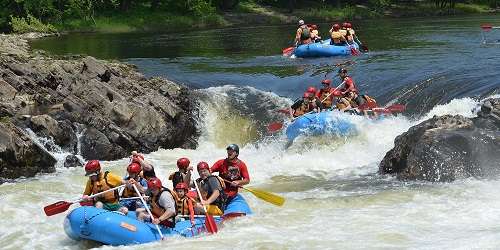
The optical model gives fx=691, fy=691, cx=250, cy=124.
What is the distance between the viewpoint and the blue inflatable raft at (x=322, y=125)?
53.6ft

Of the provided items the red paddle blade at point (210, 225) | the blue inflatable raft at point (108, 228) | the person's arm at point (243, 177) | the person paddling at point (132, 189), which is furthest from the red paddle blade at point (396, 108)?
the blue inflatable raft at point (108, 228)

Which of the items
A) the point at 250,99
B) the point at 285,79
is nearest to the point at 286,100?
the point at 250,99

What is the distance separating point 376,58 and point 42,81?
12840 mm

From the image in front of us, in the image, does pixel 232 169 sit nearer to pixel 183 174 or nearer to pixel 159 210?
pixel 183 174

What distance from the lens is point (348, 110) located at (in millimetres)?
16953

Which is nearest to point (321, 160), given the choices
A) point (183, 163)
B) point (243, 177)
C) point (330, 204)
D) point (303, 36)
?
point (330, 204)

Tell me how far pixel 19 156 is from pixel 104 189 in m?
4.92

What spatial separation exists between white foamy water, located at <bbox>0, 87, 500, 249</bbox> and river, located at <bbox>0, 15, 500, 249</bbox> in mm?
24

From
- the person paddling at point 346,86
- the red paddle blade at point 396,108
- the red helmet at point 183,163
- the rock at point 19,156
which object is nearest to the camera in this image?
the red helmet at point 183,163

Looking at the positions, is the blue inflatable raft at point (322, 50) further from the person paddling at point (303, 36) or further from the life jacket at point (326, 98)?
the life jacket at point (326, 98)

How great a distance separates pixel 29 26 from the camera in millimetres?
46156

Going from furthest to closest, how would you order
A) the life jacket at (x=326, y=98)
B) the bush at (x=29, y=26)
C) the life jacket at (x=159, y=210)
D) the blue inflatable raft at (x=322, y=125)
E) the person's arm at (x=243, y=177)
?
the bush at (x=29, y=26), the life jacket at (x=326, y=98), the blue inflatable raft at (x=322, y=125), the person's arm at (x=243, y=177), the life jacket at (x=159, y=210)

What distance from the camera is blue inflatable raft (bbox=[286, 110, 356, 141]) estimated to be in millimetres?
16344

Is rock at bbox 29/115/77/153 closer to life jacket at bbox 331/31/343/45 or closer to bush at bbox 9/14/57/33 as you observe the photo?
life jacket at bbox 331/31/343/45
